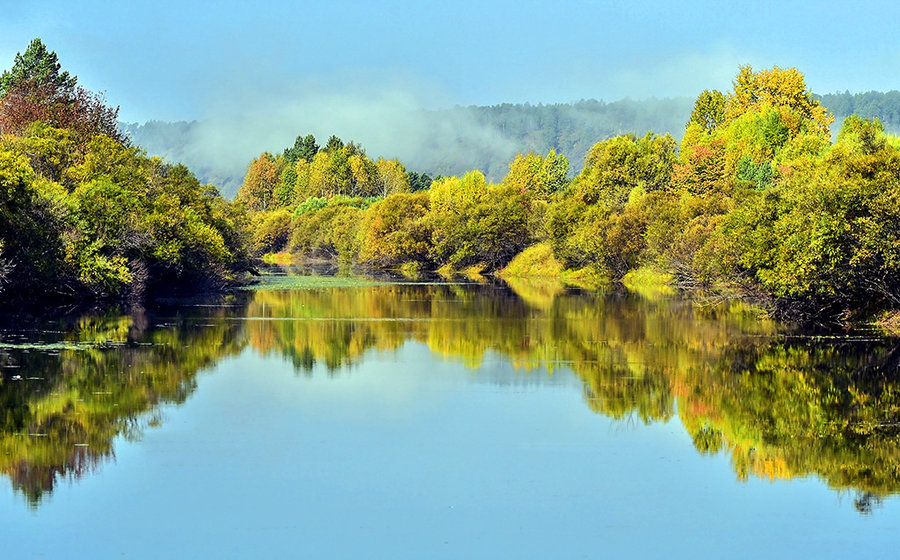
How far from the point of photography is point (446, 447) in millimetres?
19406

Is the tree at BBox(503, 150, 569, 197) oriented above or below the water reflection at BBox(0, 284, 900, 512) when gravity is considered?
above

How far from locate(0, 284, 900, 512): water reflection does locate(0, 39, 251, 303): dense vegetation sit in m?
3.48

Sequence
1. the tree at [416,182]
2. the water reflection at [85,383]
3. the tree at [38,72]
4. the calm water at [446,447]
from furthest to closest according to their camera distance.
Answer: the tree at [416,182]
the tree at [38,72]
the water reflection at [85,383]
the calm water at [446,447]

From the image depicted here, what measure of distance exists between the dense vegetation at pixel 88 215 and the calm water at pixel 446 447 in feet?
22.7

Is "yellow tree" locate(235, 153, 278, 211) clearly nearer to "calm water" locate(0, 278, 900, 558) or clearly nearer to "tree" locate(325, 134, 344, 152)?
"tree" locate(325, 134, 344, 152)

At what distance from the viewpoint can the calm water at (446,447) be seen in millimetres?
14125

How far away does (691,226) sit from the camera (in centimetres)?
6525

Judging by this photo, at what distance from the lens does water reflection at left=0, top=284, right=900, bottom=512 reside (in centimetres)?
1884

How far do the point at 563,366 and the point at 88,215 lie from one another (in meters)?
28.6

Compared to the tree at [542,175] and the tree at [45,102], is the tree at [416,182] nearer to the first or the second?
the tree at [542,175]

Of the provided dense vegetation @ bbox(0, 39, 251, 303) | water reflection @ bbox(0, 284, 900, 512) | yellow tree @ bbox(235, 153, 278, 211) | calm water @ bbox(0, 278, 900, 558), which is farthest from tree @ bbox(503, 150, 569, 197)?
calm water @ bbox(0, 278, 900, 558)

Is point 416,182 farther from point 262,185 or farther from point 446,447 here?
point 446,447

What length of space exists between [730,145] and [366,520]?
9162 centimetres

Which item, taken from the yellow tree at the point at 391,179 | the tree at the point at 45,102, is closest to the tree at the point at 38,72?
the tree at the point at 45,102
